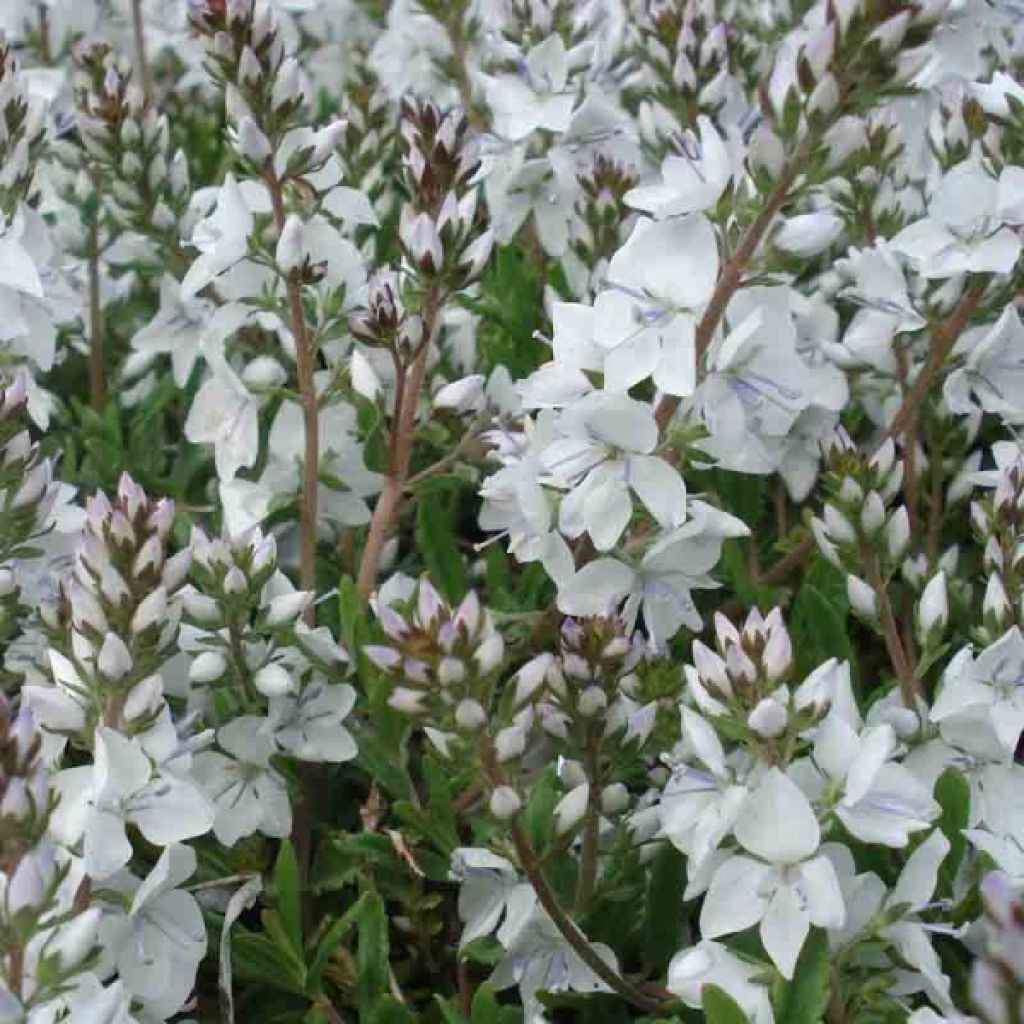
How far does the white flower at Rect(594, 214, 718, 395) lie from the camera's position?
2297mm

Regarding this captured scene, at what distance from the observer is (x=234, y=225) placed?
274 cm

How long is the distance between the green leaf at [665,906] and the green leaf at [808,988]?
405 mm

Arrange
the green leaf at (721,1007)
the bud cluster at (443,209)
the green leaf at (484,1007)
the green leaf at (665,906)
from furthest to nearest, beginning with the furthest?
1. the bud cluster at (443,209)
2. the green leaf at (665,906)
3. the green leaf at (484,1007)
4. the green leaf at (721,1007)

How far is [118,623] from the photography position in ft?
7.18

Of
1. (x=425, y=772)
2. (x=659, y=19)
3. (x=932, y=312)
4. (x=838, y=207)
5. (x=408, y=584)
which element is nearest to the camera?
(x=425, y=772)

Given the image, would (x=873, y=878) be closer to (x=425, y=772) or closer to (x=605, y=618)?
(x=605, y=618)

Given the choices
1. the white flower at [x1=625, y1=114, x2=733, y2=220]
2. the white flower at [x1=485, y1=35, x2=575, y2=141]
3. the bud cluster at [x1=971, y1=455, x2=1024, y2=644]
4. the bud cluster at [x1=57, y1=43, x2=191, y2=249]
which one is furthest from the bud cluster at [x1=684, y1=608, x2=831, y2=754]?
the bud cluster at [x1=57, y1=43, x2=191, y2=249]

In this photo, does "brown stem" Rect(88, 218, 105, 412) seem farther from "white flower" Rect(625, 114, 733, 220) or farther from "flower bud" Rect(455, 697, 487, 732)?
"flower bud" Rect(455, 697, 487, 732)

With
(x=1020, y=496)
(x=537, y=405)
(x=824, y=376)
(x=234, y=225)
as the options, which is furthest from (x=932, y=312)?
(x=234, y=225)

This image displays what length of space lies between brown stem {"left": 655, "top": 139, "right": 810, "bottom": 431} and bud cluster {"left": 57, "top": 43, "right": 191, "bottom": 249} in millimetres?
1388

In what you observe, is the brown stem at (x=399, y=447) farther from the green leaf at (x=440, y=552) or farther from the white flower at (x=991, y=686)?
the white flower at (x=991, y=686)

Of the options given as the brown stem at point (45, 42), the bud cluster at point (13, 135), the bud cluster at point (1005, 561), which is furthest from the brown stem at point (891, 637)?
the brown stem at point (45, 42)

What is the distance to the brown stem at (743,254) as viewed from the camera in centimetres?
227

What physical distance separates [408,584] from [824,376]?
88 centimetres
